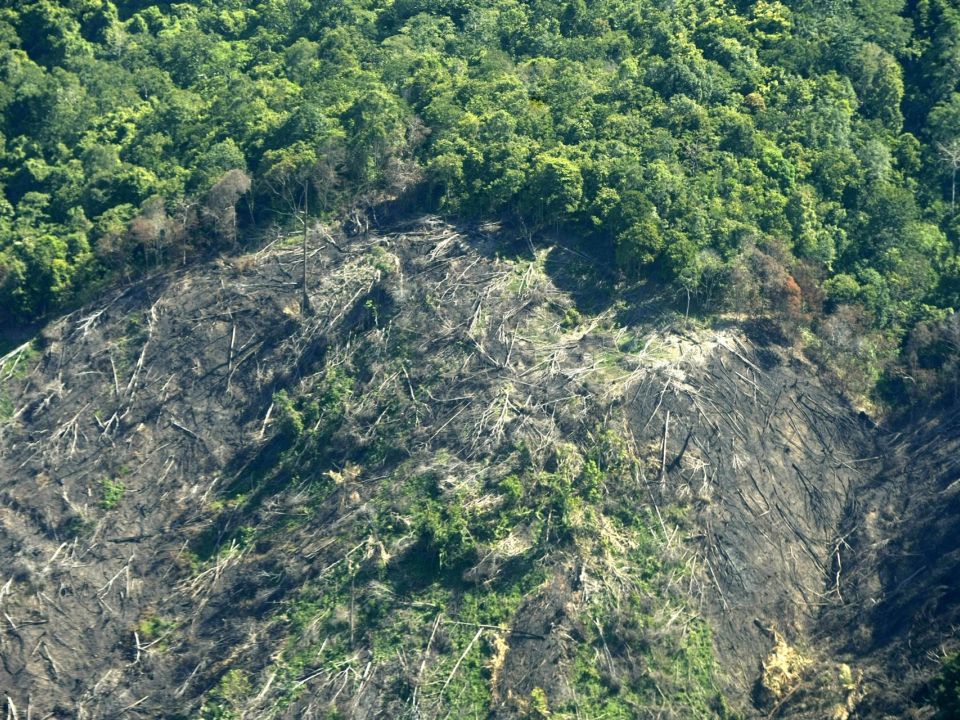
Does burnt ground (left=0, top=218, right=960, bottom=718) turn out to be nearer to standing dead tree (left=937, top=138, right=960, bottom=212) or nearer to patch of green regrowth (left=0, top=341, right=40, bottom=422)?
patch of green regrowth (left=0, top=341, right=40, bottom=422)

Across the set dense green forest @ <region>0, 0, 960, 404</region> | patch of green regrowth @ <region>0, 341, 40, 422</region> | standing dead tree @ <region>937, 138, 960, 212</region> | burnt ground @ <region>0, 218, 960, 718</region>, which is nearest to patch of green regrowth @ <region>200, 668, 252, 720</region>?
burnt ground @ <region>0, 218, 960, 718</region>

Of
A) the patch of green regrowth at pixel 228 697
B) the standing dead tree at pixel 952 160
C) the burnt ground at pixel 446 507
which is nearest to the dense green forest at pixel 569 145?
the standing dead tree at pixel 952 160

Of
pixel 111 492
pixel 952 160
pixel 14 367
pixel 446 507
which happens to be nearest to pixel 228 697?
pixel 446 507

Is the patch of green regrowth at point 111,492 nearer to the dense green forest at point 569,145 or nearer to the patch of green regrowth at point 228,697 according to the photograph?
the patch of green regrowth at point 228,697

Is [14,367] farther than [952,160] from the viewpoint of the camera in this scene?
No

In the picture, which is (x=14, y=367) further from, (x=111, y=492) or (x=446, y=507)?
(x=446, y=507)

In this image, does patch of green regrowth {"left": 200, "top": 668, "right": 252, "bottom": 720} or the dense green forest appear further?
the dense green forest
